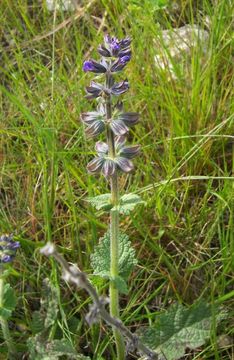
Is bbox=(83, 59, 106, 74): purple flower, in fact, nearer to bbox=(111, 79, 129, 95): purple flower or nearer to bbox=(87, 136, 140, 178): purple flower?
bbox=(111, 79, 129, 95): purple flower

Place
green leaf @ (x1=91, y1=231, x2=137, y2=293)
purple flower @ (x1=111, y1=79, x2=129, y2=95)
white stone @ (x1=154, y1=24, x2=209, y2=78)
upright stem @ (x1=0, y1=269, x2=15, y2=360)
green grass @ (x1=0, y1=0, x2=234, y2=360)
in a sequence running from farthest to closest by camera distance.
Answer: white stone @ (x1=154, y1=24, x2=209, y2=78) → green grass @ (x1=0, y1=0, x2=234, y2=360) → upright stem @ (x1=0, y1=269, x2=15, y2=360) → green leaf @ (x1=91, y1=231, x2=137, y2=293) → purple flower @ (x1=111, y1=79, x2=129, y2=95)

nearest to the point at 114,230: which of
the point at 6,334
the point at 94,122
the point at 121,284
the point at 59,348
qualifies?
the point at 121,284

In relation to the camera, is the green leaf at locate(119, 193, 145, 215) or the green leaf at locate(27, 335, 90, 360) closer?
the green leaf at locate(119, 193, 145, 215)

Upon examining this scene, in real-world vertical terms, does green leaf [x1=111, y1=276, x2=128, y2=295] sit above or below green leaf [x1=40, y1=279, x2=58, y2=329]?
above

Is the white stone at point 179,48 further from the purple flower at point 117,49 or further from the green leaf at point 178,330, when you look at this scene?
the green leaf at point 178,330

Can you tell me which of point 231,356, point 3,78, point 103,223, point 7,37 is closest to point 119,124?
point 103,223

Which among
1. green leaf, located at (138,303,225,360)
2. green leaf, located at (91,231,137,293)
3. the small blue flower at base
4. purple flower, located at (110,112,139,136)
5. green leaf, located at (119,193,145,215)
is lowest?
green leaf, located at (138,303,225,360)

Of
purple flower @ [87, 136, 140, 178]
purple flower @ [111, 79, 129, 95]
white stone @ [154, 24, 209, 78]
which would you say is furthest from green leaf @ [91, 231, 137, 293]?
white stone @ [154, 24, 209, 78]
